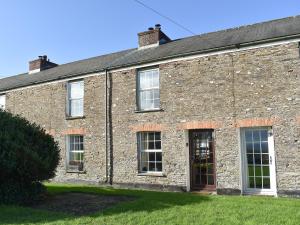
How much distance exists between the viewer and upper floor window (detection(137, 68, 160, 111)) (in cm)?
1530

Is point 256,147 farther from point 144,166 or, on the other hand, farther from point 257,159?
point 144,166

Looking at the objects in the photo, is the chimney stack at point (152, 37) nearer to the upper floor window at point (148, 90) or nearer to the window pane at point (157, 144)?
the upper floor window at point (148, 90)

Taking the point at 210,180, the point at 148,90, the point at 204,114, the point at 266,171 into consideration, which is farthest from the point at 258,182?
the point at 148,90

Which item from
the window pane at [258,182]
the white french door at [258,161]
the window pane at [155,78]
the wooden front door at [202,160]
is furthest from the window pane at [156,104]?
the window pane at [258,182]

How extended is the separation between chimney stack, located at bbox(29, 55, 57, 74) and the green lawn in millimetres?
16225

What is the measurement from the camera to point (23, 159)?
10898 millimetres

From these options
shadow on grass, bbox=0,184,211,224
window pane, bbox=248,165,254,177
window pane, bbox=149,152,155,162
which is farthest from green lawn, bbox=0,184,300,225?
window pane, bbox=149,152,155,162

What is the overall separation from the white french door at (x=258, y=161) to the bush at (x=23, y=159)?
691 centimetres

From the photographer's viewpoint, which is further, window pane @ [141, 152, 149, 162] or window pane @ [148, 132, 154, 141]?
window pane @ [141, 152, 149, 162]

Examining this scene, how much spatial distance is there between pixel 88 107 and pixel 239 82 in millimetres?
7793

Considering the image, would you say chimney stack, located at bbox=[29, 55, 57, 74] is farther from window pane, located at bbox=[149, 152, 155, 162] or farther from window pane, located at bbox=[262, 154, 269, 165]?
window pane, located at bbox=[262, 154, 269, 165]

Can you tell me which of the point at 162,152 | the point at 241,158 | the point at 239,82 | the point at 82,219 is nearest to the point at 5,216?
the point at 82,219

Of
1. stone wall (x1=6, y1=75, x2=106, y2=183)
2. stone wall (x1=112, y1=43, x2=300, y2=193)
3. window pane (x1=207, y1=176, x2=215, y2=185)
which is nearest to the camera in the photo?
stone wall (x1=112, y1=43, x2=300, y2=193)

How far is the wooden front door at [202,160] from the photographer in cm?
1382
